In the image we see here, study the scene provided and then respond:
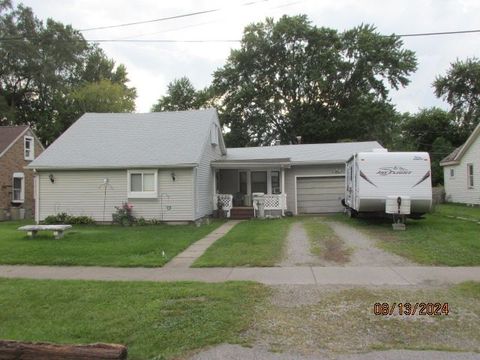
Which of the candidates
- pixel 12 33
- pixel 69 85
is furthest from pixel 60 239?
pixel 69 85

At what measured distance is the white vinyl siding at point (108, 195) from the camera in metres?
18.5

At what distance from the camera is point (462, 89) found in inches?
1854

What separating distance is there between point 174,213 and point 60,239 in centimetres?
541

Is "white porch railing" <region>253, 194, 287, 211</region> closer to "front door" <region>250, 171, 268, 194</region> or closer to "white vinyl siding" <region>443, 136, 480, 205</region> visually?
"front door" <region>250, 171, 268, 194</region>

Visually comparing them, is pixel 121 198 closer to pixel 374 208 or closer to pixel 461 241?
Result: pixel 374 208

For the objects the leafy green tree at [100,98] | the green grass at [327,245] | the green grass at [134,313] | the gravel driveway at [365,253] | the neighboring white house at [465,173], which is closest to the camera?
the green grass at [134,313]

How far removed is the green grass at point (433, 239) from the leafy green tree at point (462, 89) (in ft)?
108

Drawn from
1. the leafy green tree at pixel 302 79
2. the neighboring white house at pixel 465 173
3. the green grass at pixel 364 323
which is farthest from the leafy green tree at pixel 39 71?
the green grass at pixel 364 323

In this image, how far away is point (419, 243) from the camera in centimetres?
1194

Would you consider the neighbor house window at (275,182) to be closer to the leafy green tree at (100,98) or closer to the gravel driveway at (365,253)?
the gravel driveway at (365,253)

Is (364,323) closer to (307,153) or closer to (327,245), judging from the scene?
(327,245)

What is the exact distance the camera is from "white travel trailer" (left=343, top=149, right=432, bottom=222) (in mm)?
14859

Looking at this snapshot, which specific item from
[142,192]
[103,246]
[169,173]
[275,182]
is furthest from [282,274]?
[275,182]
